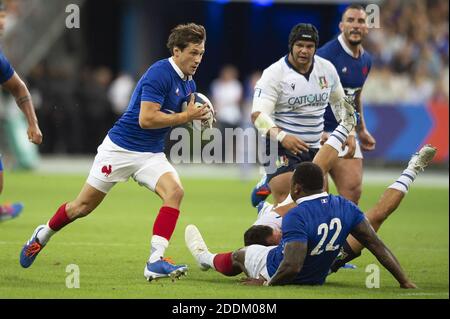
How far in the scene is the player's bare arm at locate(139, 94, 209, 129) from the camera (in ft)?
31.5

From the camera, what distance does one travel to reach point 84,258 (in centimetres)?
1134

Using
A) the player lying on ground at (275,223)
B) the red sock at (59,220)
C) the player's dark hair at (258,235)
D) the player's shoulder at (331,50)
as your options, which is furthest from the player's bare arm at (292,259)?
the player's shoulder at (331,50)

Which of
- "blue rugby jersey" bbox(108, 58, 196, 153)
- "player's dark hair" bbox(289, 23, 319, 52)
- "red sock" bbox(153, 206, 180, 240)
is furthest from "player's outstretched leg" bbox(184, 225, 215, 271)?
"player's dark hair" bbox(289, 23, 319, 52)

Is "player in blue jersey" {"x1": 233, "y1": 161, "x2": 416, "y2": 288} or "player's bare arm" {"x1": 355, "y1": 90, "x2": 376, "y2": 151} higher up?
"player's bare arm" {"x1": 355, "y1": 90, "x2": 376, "y2": 151}

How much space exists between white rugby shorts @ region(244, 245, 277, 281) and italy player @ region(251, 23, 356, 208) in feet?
4.54

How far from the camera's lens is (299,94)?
11125 millimetres

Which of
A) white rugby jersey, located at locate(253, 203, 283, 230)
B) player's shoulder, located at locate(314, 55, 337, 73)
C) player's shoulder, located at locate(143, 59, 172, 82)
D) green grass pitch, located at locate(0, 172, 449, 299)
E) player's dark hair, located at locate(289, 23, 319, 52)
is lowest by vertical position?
green grass pitch, located at locate(0, 172, 449, 299)

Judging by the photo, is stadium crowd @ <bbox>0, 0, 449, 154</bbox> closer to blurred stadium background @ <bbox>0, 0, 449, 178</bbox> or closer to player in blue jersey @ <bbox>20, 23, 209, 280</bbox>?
blurred stadium background @ <bbox>0, 0, 449, 178</bbox>

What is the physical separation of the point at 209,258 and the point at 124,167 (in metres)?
1.22

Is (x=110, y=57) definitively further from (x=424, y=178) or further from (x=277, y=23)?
(x=424, y=178)

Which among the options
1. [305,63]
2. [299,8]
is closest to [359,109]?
[305,63]

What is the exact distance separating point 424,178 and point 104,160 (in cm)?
1524

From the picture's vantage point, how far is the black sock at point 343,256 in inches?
399

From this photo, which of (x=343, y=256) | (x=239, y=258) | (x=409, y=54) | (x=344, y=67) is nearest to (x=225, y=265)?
(x=239, y=258)
